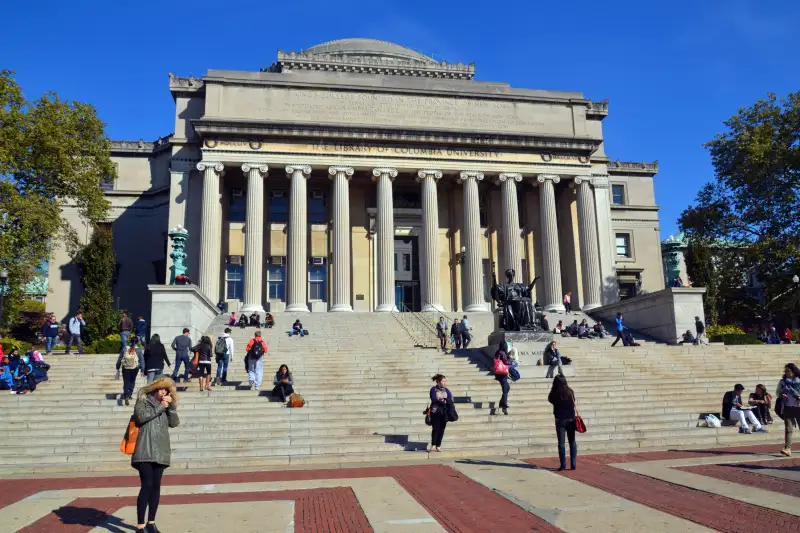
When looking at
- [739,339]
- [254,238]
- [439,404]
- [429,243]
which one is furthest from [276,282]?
[439,404]

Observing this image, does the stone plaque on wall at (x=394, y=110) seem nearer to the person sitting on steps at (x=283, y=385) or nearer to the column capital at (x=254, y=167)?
the column capital at (x=254, y=167)

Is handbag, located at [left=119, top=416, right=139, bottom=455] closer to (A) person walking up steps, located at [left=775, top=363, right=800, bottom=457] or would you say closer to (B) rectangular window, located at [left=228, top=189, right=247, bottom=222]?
(A) person walking up steps, located at [left=775, top=363, right=800, bottom=457]

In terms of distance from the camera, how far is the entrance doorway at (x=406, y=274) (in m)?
41.4

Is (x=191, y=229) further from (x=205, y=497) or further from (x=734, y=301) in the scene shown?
(x=734, y=301)

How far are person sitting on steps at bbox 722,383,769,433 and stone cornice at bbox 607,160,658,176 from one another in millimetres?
38996

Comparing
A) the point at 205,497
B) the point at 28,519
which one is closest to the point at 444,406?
the point at 205,497

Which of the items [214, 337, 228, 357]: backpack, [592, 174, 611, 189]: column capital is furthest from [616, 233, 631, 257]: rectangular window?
[214, 337, 228, 357]: backpack

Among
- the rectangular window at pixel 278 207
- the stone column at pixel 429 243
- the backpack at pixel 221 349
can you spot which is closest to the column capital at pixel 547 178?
the stone column at pixel 429 243

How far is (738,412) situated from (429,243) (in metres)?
23.8

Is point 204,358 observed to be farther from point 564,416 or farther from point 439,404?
point 564,416

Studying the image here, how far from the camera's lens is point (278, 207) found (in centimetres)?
4066

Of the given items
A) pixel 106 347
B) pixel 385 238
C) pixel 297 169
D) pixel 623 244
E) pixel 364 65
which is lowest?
pixel 106 347

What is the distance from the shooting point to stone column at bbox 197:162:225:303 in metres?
35.7

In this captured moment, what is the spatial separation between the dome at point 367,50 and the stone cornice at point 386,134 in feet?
Answer: 52.7
